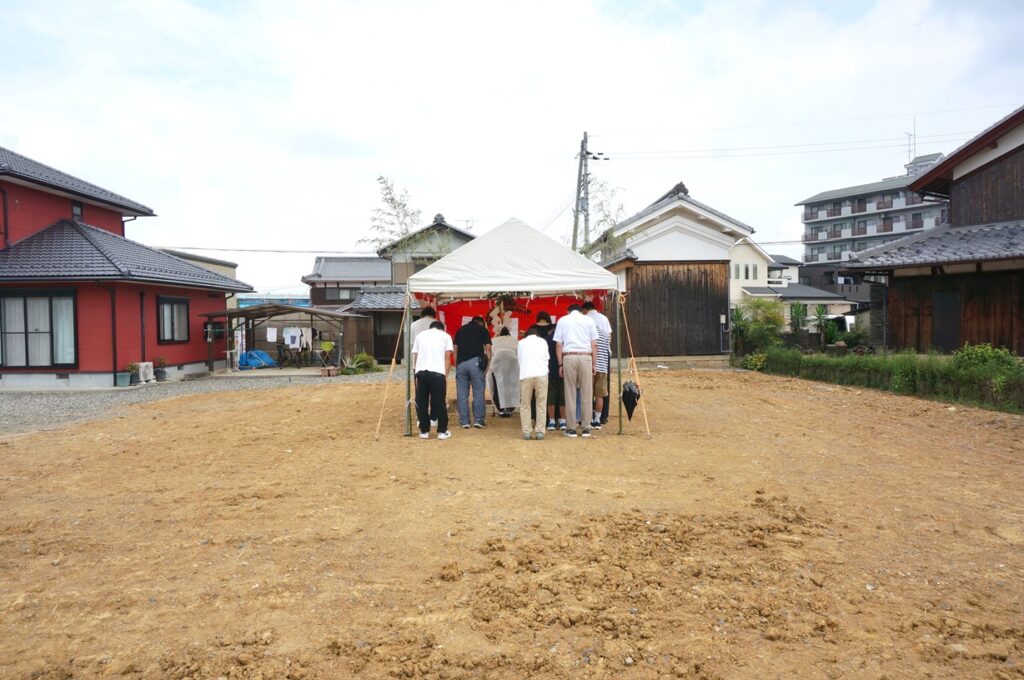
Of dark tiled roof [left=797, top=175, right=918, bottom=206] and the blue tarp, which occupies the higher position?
dark tiled roof [left=797, top=175, right=918, bottom=206]

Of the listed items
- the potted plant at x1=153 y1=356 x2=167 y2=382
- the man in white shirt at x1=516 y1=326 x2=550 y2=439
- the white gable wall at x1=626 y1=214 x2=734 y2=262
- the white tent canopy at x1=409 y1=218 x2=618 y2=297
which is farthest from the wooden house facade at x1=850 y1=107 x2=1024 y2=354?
the potted plant at x1=153 y1=356 x2=167 y2=382

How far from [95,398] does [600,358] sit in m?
10.4

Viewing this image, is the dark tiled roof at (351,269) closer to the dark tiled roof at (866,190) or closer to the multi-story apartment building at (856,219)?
the multi-story apartment building at (856,219)

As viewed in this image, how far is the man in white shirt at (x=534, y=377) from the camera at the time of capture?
287 inches

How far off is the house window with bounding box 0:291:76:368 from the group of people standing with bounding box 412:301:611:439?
10.6 metres

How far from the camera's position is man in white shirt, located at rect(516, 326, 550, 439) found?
7289 mm

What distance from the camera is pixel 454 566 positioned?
141 inches

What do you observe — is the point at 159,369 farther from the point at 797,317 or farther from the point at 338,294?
the point at 797,317

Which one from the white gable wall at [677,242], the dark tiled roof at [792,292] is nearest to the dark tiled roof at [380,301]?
the white gable wall at [677,242]

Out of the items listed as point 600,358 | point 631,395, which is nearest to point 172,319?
point 600,358

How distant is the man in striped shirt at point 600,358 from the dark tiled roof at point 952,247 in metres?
8.70

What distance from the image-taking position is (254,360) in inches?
805

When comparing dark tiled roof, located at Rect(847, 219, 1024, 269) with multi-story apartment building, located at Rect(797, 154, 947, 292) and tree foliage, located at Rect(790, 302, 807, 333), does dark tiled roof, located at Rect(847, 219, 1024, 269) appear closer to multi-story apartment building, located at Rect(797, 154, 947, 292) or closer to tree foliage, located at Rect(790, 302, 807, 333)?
tree foliage, located at Rect(790, 302, 807, 333)

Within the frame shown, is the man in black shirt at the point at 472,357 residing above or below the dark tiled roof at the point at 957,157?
below
